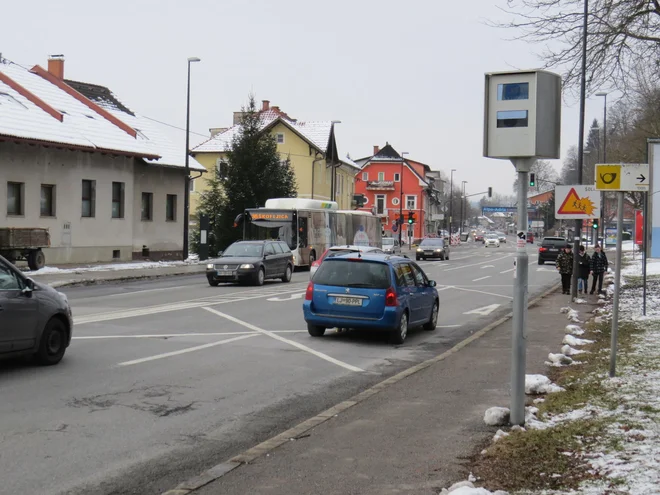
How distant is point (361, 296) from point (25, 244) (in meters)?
20.0

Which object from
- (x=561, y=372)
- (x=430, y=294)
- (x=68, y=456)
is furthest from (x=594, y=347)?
(x=68, y=456)

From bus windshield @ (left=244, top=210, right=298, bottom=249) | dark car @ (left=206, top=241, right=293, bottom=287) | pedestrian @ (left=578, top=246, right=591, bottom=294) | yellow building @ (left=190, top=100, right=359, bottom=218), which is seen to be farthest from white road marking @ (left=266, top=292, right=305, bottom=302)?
yellow building @ (left=190, top=100, right=359, bottom=218)

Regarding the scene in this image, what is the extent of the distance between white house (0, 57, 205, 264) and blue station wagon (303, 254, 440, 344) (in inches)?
825

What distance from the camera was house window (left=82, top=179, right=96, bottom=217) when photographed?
124ft

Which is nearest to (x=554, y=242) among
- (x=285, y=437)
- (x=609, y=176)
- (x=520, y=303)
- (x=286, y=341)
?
(x=286, y=341)

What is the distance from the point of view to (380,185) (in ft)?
387

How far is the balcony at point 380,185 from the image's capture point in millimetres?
117625

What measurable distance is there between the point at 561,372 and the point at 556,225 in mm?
142586

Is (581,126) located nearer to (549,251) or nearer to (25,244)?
(25,244)

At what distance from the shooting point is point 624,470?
5.55 m

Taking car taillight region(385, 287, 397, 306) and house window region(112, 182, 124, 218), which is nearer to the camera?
car taillight region(385, 287, 397, 306)

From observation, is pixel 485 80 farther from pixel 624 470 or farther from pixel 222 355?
pixel 222 355

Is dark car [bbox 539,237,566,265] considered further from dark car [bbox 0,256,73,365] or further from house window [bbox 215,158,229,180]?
dark car [bbox 0,256,73,365]

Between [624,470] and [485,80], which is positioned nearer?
[624,470]
